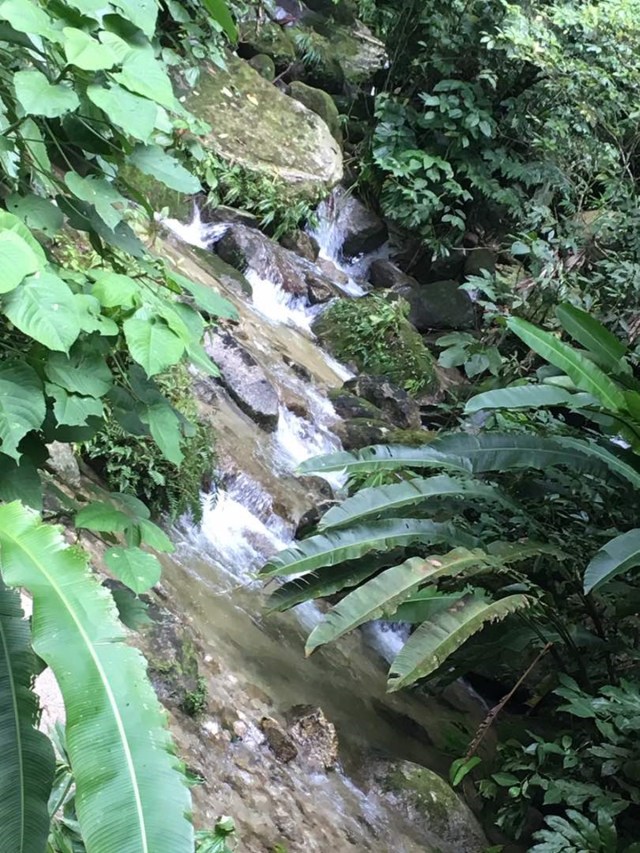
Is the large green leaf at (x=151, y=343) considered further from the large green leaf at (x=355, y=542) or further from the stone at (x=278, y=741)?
the stone at (x=278, y=741)

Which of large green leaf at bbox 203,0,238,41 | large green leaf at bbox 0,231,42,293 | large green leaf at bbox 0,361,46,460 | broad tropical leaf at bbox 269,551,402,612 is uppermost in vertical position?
large green leaf at bbox 203,0,238,41

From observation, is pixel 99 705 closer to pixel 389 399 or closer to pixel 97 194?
pixel 97 194

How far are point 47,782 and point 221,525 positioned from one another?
3571mm

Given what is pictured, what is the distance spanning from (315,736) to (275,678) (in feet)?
1.45

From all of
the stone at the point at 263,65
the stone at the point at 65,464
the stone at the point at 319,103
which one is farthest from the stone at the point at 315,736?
the stone at the point at 263,65

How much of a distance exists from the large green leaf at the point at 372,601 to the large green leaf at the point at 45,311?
1597 mm

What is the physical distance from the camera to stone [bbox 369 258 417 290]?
402 inches

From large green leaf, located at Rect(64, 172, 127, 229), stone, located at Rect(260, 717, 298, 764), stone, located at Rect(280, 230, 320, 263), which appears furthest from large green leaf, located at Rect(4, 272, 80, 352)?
stone, located at Rect(280, 230, 320, 263)

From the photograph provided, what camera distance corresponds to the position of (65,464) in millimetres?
3477

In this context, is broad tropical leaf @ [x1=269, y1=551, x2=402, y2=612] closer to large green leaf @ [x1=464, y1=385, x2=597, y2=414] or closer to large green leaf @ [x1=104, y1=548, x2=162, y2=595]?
large green leaf @ [x1=464, y1=385, x2=597, y2=414]

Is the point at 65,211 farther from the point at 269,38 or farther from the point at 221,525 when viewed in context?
the point at 269,38

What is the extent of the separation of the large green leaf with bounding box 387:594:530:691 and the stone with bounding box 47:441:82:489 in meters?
1.67

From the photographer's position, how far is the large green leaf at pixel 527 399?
12.7 feet

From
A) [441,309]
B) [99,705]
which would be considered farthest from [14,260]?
[441,309]
